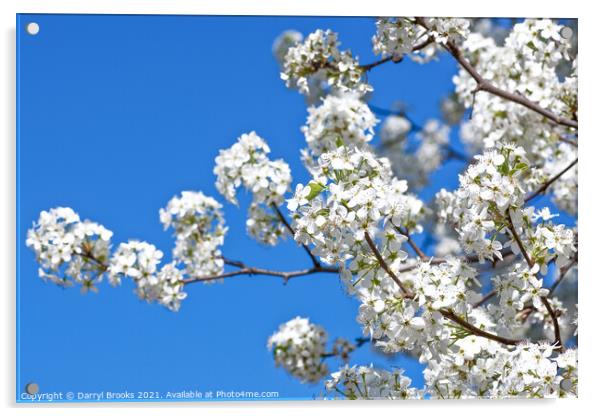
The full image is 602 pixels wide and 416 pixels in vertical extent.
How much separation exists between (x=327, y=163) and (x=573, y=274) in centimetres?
186

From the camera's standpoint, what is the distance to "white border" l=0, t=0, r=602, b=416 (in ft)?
9.83

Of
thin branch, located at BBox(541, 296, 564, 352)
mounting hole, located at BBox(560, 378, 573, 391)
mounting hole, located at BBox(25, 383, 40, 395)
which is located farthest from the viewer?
mounting hole, located at BBox(25, 383, 40, 395)

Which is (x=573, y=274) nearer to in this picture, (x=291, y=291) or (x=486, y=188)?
(x=291, y=291)

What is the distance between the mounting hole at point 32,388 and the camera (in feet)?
9.78

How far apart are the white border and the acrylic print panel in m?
0.04

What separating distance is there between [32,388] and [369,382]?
110 cm

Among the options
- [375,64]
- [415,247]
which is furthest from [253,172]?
[415,247]

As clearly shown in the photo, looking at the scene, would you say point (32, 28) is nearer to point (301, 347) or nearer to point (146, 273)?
point (146, 273)

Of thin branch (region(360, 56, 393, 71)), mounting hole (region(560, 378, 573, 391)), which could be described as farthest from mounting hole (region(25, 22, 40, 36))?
mounting hole (region(560, 378, 573, 391))

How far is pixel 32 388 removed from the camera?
298 cm

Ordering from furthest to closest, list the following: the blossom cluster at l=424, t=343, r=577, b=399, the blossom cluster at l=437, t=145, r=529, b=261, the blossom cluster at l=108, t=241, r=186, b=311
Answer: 1. the blossom cluster at l=108, t=241, r=186, b=311
2. the blossom cluster at l=424, t=343, r=577, b=399
3. the blossom cluster at l=437, t=145, r=529, b=261

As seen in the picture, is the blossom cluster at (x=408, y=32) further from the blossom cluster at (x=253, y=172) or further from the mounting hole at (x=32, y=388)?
the mounting hole at (x=32, y=388)

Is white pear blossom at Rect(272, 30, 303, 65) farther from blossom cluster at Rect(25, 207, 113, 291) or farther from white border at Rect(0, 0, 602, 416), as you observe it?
blossom cluster at Rect(25, 207, 113, 291)

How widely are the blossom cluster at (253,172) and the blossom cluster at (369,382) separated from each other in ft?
2.97
